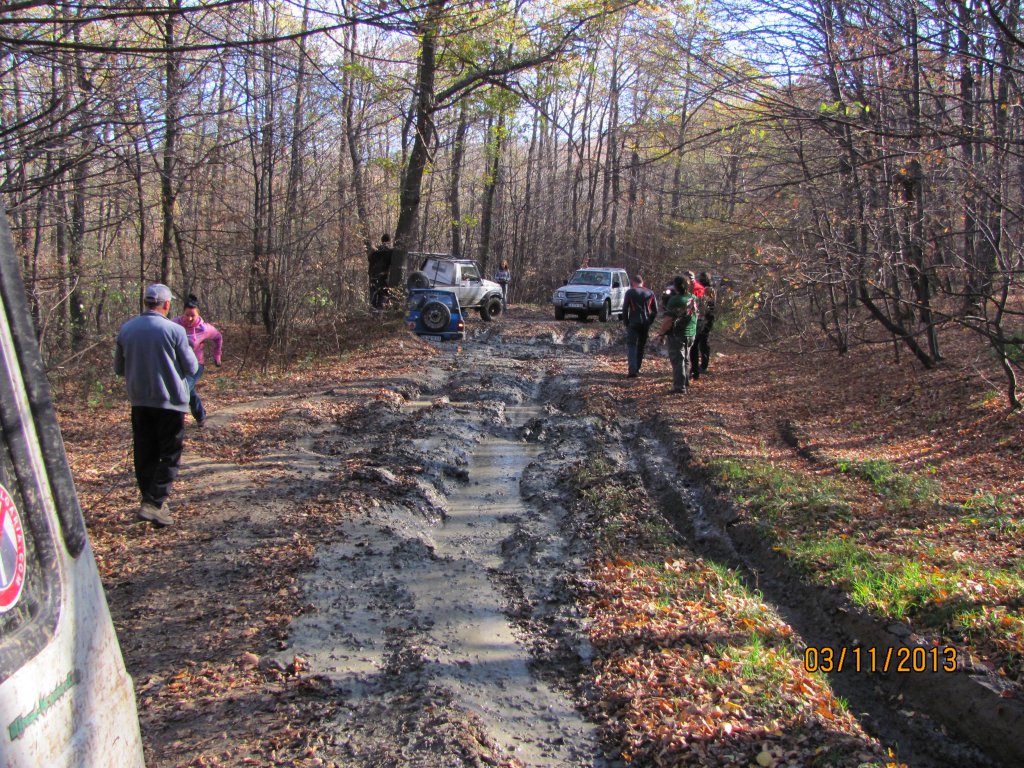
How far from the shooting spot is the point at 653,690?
3.94 metres

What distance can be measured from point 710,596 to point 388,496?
319cm

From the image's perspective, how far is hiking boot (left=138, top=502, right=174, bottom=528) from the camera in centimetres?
Result: 596

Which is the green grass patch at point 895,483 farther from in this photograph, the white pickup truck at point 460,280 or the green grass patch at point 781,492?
the white pickup truck at point 460,280

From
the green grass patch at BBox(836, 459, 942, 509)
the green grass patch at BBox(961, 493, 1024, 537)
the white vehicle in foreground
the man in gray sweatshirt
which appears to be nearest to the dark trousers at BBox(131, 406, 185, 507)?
the man in gray sweatshirt

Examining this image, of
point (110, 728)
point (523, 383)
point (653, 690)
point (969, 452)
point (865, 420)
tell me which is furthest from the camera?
point (523, 383)

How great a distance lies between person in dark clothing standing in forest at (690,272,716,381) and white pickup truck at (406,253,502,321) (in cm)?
787

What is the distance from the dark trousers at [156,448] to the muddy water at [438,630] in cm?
155

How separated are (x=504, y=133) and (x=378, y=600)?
20182mm

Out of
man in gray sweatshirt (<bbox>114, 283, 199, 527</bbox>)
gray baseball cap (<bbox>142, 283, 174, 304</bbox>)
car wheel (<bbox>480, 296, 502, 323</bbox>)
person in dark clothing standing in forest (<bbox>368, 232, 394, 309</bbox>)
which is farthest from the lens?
car wheel (<bbox>480, 296, 502, 323</bbox>)

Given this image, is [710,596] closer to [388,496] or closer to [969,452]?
[388,496]

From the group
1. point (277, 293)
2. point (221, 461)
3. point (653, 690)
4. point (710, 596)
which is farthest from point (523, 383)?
point (653, 690)

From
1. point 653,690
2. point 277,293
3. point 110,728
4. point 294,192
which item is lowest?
point 653,690
